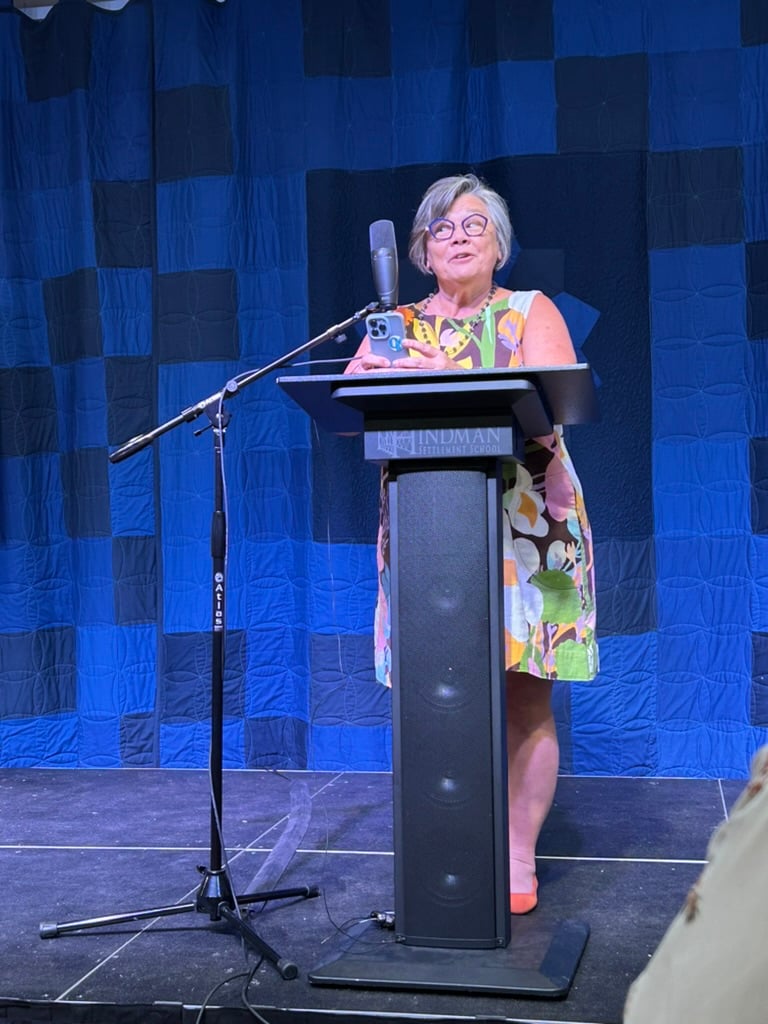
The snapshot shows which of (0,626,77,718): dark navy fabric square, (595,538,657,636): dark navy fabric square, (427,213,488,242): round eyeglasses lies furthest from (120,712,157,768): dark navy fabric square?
(427,213,488,242): round eyeglasses

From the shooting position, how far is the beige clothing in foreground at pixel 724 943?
0.38 meters

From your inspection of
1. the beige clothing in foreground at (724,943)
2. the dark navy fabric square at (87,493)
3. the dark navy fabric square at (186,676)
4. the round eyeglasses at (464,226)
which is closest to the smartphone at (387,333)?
the round eyeglasses at (464,226)

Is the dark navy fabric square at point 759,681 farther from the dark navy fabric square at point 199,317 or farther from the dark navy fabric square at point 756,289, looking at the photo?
the dark navy fabric square at point 199,317

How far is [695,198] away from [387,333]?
68.9 inches

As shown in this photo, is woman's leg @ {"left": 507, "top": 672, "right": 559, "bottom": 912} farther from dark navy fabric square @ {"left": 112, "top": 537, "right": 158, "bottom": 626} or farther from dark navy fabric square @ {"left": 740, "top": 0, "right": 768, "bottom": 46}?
dark navy fabric square @ {"left": 740, "top": 0, "right": 768, "bottom": 46}

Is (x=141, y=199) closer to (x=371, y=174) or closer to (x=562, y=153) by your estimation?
(x=371, y=174)

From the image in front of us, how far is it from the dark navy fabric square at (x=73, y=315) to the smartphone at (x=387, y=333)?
195 centimetres

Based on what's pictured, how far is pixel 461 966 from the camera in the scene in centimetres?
153

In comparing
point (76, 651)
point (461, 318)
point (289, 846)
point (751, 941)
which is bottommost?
point (289, 846)

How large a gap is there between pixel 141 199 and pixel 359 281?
746 mm

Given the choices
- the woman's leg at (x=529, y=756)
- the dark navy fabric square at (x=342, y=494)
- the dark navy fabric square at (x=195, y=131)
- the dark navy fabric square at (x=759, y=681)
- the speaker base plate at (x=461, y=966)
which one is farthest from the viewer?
the dark navy fabric square at (x=195, y=131)

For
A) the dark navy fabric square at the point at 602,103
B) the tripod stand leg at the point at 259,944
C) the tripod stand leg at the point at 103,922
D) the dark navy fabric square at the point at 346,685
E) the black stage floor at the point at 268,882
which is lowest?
the black stage floor at the point at 268,882

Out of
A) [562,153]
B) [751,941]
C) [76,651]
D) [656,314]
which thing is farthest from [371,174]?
[751,941]

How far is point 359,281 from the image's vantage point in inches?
126
